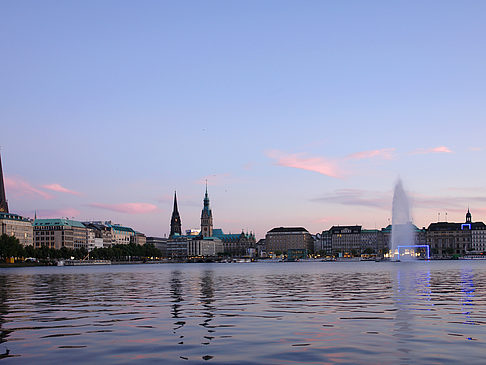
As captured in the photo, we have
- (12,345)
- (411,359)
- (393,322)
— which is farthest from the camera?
(393,322)

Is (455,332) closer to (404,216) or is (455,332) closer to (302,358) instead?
(302,358)

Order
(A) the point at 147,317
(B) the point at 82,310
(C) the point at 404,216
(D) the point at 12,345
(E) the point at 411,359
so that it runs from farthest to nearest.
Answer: (C) the point at 404,216, (B) the point at 82,310, (A) the point at 147,317, (D) the point at 12,345, (E) the point at 411,359

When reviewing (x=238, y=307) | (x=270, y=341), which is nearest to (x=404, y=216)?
(x=238, y=307)

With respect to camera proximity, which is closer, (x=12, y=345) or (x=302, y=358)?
(x=302, y=358)

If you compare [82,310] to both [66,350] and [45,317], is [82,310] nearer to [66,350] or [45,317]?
[45,317]

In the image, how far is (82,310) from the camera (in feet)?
95.7

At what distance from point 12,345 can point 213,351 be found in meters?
5.94

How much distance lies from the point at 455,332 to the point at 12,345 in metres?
13.4

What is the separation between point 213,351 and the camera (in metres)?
16.8

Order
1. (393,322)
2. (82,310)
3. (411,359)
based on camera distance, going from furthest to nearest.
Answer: (82,310) < (393,322) < (411,359)

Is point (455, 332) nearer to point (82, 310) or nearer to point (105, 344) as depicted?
point (105, 344)

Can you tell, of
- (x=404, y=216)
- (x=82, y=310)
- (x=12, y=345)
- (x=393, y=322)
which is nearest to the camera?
(x=12, y=345)

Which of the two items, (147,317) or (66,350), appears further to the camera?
(147,317)

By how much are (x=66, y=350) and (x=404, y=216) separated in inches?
5867
